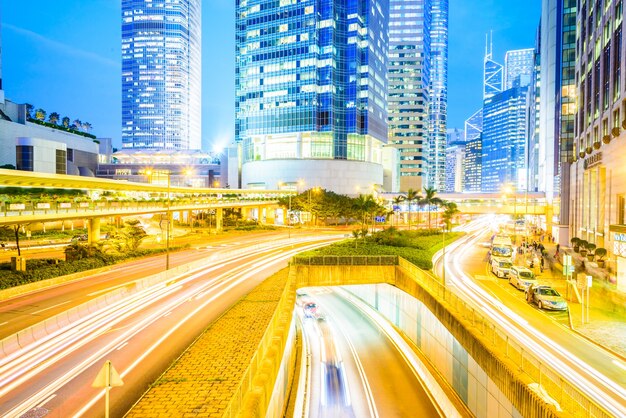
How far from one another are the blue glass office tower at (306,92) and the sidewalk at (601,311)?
8083 centimetres

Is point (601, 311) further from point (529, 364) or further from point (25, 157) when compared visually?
point (25, 157)

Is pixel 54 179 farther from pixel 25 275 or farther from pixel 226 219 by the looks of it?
pixel 226 219

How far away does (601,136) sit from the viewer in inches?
Answer: 1859

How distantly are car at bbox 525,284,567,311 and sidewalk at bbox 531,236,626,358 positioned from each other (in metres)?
0.83

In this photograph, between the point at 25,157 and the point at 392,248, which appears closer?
the point at 392,248

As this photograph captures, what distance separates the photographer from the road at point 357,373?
21.9 m

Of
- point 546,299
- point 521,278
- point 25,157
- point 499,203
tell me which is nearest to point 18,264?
point 546,299

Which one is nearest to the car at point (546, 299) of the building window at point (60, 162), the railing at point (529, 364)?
the railing at point (529, 364)

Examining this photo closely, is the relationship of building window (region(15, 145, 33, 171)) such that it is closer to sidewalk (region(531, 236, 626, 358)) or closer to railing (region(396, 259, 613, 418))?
railing (region(396, 259, 613, 418))

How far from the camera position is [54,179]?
37.2m

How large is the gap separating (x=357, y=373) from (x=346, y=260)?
1060 cm

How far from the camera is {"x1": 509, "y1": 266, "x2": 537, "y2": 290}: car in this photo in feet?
104

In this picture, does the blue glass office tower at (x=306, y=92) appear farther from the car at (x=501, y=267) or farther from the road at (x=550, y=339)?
the road at (x=550, y=339)

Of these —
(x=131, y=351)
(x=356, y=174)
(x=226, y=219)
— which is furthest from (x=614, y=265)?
(x=356, y=174)
